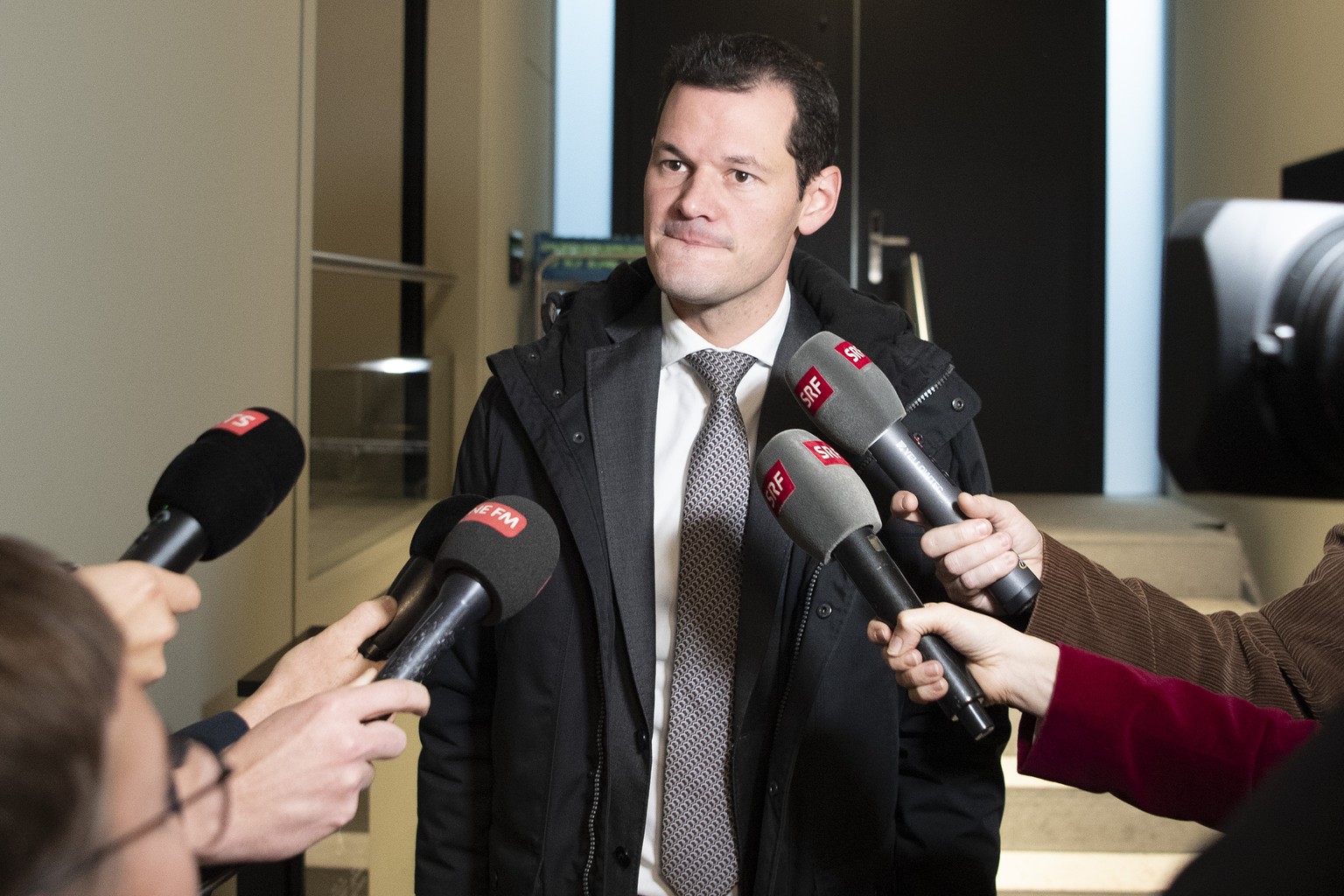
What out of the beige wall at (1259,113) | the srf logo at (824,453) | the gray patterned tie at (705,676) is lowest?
the gray patterned tie at (705,676)

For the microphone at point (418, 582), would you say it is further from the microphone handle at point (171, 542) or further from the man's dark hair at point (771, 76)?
the man's dark hair at point (771, 76)

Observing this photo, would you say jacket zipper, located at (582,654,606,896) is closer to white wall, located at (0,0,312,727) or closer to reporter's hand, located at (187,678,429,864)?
reporter's hand, located at (187,678,429,864)

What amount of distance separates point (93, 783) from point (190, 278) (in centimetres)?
157

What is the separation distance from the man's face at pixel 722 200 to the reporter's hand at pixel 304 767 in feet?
2.78

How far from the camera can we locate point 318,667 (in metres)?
1.10

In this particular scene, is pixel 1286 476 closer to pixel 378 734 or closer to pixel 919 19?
pixel 378 734

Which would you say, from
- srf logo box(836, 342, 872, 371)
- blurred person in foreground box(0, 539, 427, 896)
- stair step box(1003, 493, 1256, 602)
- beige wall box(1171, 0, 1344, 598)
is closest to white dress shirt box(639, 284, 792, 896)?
srf logo box(836, 342, 872, 371)

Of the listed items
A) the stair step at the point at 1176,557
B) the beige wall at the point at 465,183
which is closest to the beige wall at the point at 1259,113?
the stair step at the point at 1176,557

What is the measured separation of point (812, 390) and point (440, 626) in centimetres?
56

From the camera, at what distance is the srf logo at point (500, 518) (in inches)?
39.4

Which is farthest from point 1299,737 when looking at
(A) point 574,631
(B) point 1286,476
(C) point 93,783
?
(C) point 93,783

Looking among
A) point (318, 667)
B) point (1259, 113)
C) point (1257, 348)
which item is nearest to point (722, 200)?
point (318, 667)

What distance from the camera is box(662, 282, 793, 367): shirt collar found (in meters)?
1.59

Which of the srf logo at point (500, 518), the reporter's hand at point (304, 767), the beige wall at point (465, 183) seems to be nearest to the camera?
the reporter's hand at point (304, 767)
